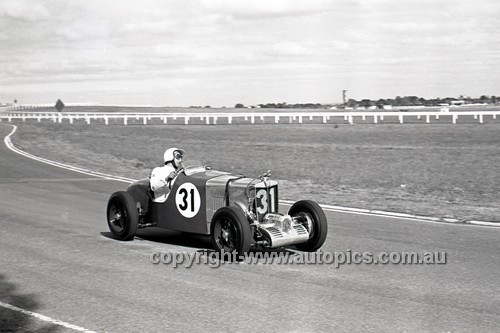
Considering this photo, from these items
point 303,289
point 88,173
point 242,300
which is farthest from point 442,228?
point 88,173

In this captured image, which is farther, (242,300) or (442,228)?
(442,228)

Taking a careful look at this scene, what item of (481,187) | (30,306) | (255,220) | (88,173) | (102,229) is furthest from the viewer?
(88,173)

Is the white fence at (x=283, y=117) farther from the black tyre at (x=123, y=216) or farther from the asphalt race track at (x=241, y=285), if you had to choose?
the black tyre at (x=123, y=216)

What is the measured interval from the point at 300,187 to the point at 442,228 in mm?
7454

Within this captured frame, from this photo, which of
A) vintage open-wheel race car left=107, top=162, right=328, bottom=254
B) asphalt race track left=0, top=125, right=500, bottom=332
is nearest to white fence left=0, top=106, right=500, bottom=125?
asphalt race track left=0, top=125, right=500, bottom=332

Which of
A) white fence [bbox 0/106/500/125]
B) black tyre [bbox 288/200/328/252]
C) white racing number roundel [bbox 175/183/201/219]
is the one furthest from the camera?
white fence [bbox 0/106/500/125]

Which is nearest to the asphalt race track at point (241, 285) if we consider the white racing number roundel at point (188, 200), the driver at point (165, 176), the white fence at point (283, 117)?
the white racing number roundel at point (188, 200)

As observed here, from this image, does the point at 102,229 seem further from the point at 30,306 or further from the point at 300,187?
the point at 300,187

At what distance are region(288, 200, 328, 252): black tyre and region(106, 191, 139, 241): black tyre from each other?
2.46 m

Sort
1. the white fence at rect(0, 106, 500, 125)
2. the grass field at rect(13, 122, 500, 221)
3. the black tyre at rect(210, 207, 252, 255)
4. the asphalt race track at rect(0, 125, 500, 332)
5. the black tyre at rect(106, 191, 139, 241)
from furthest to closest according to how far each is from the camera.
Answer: the white fence at rect(0, 106, 500, 125), the grass field at rect(13, 122, 500, 221), the black tyre at rect(106, 191, 139, 241), the black tyre at rect(210, 207, 252, 255), the asphalt race track at rect(0, 125, 500, 332)

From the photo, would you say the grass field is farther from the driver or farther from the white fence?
the white fence

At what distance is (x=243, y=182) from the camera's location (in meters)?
9.53

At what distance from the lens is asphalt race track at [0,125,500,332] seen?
256 inches

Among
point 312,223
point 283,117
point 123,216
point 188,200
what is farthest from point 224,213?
point 283,117
